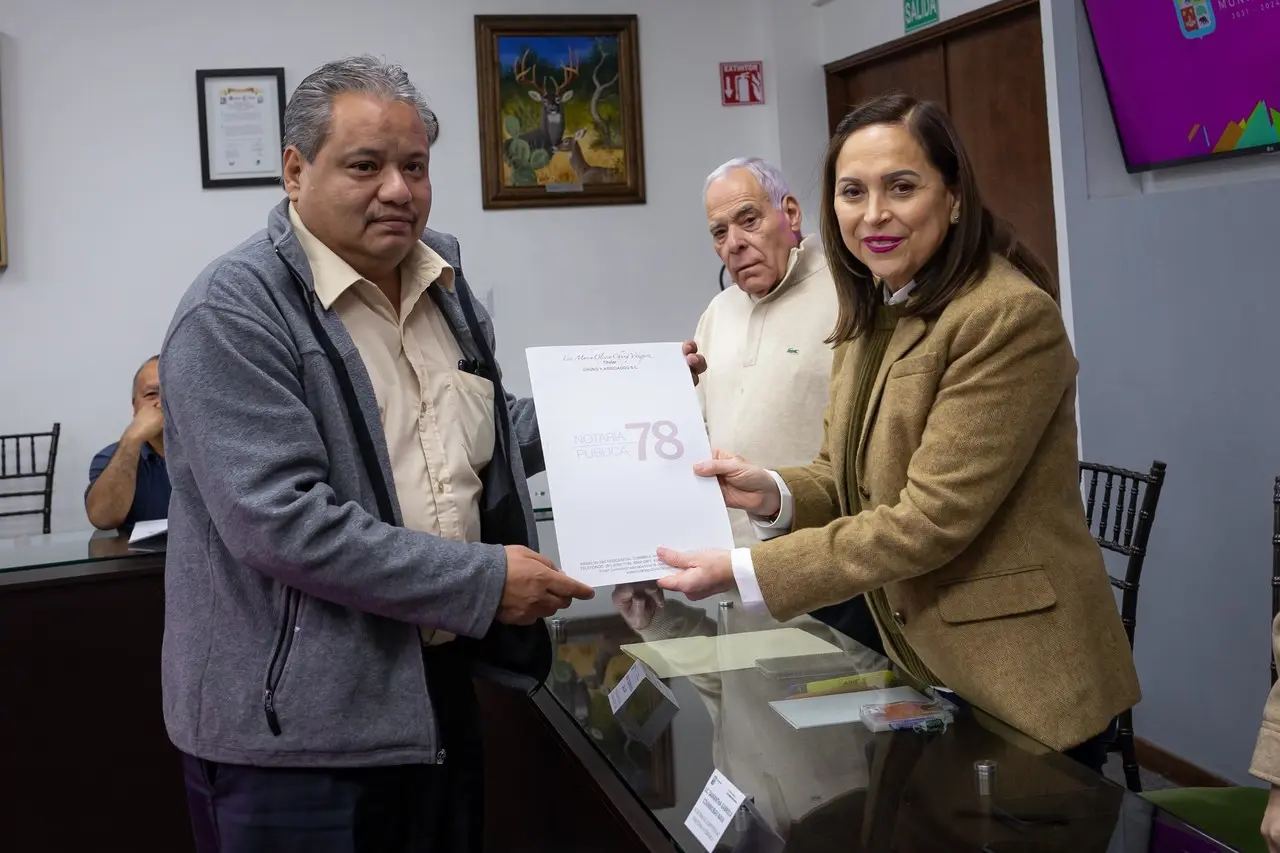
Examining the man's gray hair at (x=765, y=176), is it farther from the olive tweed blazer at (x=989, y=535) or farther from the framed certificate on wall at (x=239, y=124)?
the framed certificate on wall at (x=239, y=124)

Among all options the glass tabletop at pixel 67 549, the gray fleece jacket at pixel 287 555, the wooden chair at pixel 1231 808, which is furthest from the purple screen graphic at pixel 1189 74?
the glass tabletop at pixel 67 549

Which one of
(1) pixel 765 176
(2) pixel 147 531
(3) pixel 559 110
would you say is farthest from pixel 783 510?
(3) pixel 559 110

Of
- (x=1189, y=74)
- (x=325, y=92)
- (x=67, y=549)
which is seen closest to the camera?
(x=325, y=92)

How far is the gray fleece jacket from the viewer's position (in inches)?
56.0

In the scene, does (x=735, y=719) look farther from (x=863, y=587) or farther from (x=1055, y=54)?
(x=1055, y=54)

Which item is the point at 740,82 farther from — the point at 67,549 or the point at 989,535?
the point at 989,535

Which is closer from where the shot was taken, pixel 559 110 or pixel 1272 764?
pixel 1272 764

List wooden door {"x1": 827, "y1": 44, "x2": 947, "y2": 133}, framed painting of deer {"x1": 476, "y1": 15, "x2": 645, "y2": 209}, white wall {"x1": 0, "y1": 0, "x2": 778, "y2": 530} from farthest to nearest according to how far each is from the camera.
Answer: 1. framed painting of deer {"x1": 476, "y1": 15, "x2": 645, "y2": 209}
2. white wall {"x1": 0, "y1": 0, "x2": 778, "y2": 530}
3. wooden door {"x1": 827, "y1": 44, "x2": 947, "y2": 133}

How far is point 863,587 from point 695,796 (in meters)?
0.39

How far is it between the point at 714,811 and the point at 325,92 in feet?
3.35

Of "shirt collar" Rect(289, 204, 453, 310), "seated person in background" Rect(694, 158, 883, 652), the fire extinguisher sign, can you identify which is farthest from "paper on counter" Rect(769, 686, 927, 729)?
the fire extinguisher sign

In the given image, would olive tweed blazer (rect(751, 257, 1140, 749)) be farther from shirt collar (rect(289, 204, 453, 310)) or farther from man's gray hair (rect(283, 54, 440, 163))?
man's gray hair (rect(283, 54, 440, 163))

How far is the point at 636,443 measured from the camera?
177 cm

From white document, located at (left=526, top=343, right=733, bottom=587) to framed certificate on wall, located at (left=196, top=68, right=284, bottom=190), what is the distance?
11.0 feet
